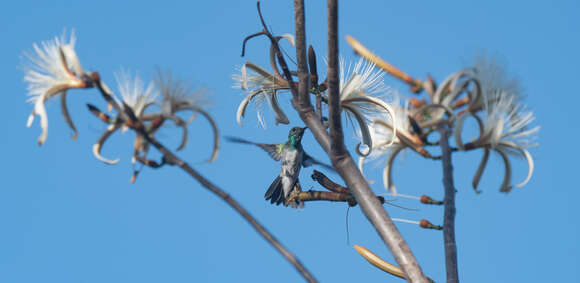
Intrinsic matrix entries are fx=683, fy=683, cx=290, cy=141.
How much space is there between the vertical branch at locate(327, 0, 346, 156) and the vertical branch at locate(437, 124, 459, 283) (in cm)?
135

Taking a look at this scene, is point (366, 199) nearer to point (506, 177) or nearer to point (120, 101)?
point (120, 101)

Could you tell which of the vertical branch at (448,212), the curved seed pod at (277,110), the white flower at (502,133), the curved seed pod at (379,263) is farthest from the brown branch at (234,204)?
the white flower at (502,133)

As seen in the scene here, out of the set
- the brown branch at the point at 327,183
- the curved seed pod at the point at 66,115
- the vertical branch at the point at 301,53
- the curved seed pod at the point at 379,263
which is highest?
the vertical branch at the point at 301,53

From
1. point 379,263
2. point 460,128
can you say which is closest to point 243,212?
point 379,263

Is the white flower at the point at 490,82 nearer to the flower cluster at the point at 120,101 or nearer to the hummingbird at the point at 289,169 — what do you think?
the hummingbird at the point at 289,169

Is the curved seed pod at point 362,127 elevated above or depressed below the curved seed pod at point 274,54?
below

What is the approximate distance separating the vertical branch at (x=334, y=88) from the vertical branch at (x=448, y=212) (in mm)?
1347

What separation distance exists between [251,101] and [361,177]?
46.6 inches

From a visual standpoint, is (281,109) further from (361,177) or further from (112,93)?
(112,93)

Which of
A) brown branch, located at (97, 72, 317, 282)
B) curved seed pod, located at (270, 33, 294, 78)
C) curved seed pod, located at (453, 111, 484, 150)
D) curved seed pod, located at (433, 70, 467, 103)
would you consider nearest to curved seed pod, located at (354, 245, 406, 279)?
brown branch, located at (97, 72, 317, 282)

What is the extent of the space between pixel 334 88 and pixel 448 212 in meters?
2.38

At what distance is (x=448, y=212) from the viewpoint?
512cm

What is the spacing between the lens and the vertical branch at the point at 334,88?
2.93 meters

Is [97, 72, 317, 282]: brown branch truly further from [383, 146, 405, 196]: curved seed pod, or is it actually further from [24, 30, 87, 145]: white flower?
[383, 146, 405, 196]: curved seed pod
